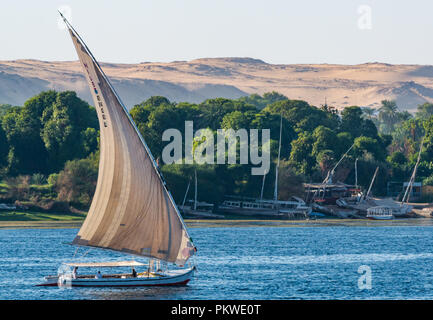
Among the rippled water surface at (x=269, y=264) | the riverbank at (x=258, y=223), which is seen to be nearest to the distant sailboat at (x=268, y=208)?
the riverbank at (x=258, y=223)

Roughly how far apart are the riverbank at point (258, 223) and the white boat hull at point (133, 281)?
53289 mm

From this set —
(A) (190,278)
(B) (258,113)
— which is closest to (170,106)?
(B) (258,113)

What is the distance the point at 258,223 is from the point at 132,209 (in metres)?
71.8

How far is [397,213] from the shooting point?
461 ft

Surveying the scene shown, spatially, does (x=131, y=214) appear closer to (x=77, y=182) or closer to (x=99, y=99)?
(x=99, y=99)

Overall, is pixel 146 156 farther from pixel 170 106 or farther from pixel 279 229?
pixel 170 106

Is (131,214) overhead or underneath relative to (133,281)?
overhead

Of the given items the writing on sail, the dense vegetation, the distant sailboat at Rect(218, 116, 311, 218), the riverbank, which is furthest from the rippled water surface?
the dense vegetation

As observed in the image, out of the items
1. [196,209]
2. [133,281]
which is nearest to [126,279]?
[133,281]

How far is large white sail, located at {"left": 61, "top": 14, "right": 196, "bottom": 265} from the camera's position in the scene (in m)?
52.9

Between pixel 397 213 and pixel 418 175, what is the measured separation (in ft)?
74.5

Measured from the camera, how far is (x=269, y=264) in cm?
6938

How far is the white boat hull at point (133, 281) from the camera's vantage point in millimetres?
52625

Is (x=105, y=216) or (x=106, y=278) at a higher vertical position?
(x=105, y=216)
